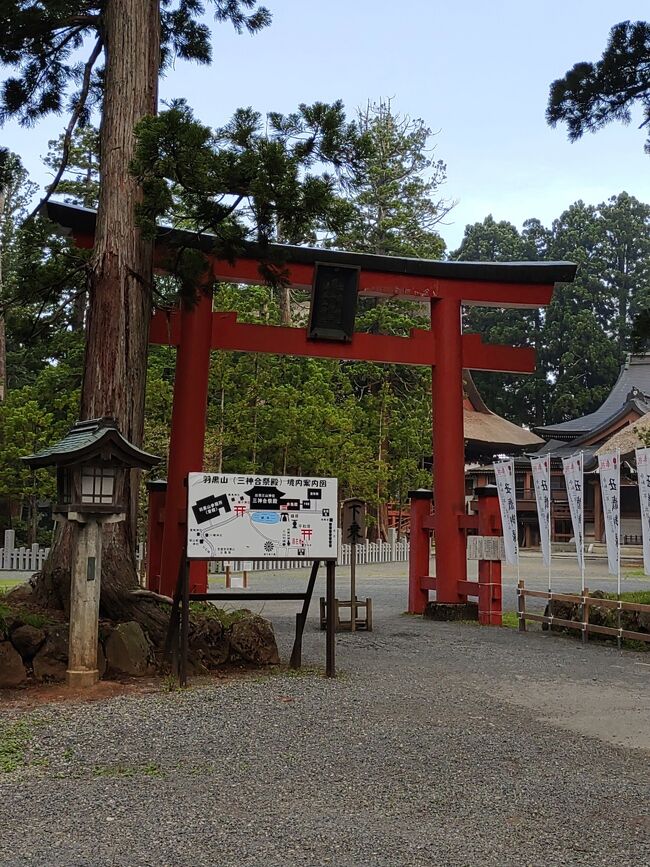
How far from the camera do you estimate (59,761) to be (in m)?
4.35

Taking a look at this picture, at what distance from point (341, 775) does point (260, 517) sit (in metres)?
2.88

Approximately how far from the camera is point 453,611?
37.3 ft

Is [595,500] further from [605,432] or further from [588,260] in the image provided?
[588,260]

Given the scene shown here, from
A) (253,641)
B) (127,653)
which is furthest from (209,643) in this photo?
(127,653)

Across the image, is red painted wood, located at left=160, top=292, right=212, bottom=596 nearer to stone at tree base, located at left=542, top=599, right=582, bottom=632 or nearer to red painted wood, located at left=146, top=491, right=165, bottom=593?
red painted wood, located at left=146, top=491, right=165, bottom=593

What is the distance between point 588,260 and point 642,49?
1802 inches

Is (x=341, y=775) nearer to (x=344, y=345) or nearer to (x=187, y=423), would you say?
(x=187, y=423)

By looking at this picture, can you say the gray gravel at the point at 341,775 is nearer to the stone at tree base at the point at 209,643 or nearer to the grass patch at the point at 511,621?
the stone at tree base at the point at 209,643

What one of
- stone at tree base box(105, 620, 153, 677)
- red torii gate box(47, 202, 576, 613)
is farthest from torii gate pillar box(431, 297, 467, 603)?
stone at tree base box(105, 620, 153, 677)

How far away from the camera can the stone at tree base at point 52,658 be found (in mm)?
6188

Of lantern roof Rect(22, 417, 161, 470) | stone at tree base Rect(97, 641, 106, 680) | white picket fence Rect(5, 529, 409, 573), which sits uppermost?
lantern roof Rect(22, 417, 161, 470)

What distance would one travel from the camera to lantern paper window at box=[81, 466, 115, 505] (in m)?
6.26

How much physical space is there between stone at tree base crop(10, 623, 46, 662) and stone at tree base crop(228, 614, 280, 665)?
5.10ft

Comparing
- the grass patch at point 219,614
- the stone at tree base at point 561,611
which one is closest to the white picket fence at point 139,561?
the stone at tree base at point 561,611
